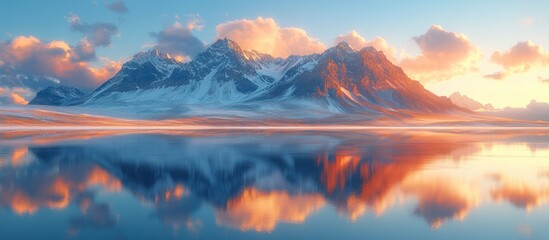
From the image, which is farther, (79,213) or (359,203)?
(359,203)

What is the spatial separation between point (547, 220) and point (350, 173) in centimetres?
1396

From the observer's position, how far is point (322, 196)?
76.5 feet

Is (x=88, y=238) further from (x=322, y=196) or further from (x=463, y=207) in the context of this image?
(x=463, y=207)

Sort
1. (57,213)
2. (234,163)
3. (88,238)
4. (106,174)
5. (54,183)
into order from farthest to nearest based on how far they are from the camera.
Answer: (234,163), (106,174), (54,183), (57,213), (88,238)

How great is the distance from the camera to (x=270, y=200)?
21922mm

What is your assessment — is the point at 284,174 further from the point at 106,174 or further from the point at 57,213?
the point at 57,213

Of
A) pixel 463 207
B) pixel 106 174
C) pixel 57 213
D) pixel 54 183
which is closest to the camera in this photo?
pixel 57 213

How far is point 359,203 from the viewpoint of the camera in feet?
71.2

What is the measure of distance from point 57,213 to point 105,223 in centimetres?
278

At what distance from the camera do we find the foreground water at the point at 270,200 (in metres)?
16.9

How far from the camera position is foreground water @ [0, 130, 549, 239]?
55.3 ft

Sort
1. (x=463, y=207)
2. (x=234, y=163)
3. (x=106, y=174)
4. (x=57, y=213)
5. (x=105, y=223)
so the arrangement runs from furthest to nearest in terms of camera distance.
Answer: (x=234, y=163), (x=106, y=174), (x=463, y=207), (x=57, y=213), (x=105, y=223)

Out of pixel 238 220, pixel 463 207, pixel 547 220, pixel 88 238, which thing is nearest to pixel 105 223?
pixel 88 238

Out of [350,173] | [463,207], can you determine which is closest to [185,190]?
[350,173]
